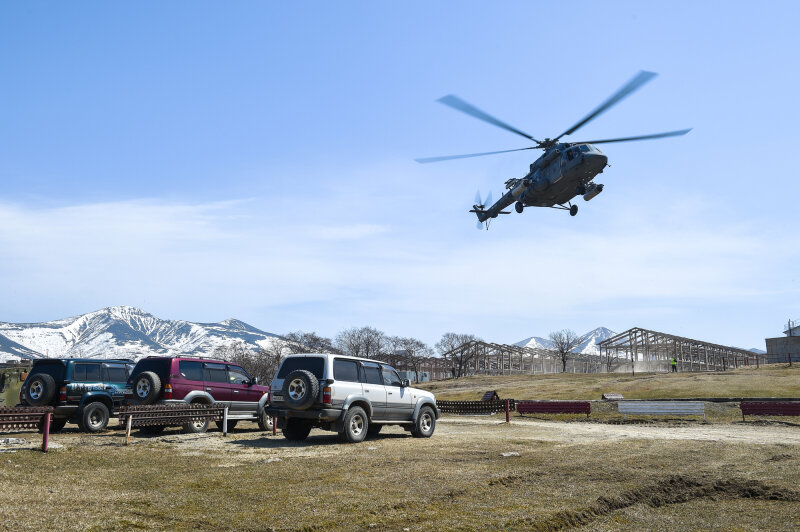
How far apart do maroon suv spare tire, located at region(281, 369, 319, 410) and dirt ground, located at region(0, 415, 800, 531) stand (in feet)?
2.97

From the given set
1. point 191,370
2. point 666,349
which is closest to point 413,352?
point 666,349

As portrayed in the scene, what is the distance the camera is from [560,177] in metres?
26.9

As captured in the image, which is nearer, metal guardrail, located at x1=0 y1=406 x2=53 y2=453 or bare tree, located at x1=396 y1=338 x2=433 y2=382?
metal guardrail, located at x1=0 y1=406 x2=53 y2=453

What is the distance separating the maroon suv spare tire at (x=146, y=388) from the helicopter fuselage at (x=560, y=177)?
18754mm

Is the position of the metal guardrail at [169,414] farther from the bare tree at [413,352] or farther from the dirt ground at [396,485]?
the bare tree at [413,352]

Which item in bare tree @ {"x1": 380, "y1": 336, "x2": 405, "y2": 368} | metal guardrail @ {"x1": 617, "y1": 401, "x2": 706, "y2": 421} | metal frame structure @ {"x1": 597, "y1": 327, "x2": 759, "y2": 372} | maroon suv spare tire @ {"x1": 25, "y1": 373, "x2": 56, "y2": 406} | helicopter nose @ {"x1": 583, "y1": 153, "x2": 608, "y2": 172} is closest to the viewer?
maroon suv spare tire @ {"x1": 25, "y1": 373, "x2": 56, "y2": 406}

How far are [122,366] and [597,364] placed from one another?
112824mm

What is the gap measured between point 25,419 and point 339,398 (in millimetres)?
6054

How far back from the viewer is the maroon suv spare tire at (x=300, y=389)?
42.8ft

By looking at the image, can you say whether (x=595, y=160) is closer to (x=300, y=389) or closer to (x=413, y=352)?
(x=300, y=389)

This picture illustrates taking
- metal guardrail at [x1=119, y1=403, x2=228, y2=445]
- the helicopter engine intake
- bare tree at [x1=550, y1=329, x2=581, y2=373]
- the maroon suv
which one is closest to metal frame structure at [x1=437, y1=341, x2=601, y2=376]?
bare tree at [x1=550, y1=329, x2=581, y2=373]

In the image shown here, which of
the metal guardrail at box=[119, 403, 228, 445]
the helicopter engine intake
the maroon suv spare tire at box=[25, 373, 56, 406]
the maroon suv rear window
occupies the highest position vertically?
the helicopter engine intake

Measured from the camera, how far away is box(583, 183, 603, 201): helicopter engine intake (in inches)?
1038

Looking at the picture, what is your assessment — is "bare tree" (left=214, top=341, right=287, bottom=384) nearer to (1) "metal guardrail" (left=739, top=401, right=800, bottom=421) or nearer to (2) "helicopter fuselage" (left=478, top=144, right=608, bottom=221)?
(2) "helicopter fuselage" (left=478, top=144, right=608, bottom=221)
